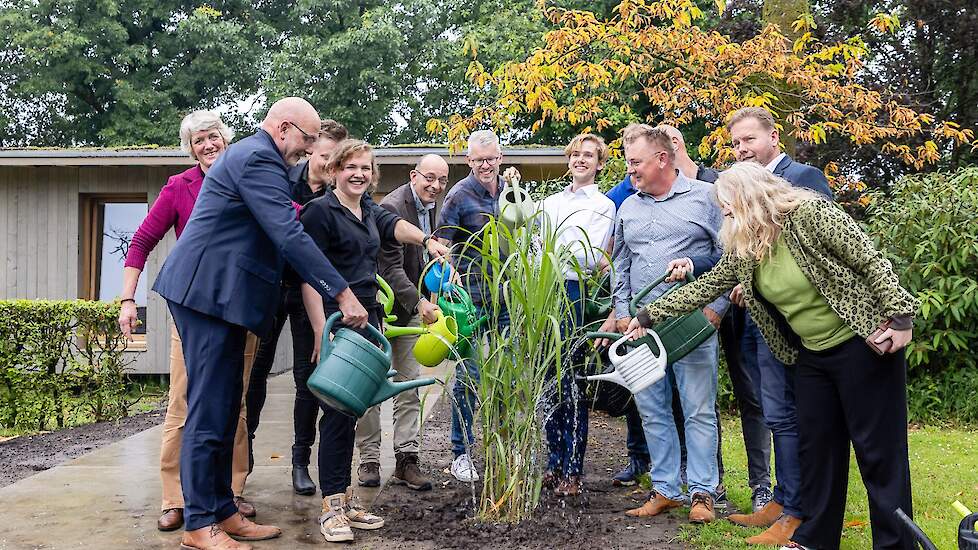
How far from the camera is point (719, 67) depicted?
364 inches

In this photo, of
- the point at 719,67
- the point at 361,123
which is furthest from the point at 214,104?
the point at 719,67

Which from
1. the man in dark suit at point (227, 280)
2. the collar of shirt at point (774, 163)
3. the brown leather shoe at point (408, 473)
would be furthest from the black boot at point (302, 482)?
the collar of shirt at point (774, 163)

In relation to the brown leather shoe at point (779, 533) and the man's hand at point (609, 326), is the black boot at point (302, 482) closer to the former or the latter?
the man's hand at point (609, 326)

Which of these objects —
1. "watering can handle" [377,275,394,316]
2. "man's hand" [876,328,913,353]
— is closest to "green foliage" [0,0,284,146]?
"watering can handle" [377,275,394,316]

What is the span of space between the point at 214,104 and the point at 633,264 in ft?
67.8

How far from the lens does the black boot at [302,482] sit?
14.7 ft

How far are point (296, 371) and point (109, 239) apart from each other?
821 centimetres

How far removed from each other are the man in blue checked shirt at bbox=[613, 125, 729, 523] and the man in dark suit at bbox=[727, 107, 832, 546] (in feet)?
0.73

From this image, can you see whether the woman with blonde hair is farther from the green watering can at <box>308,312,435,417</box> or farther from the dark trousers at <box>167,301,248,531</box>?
the dark trousers at <box>167,301,248,531</box>

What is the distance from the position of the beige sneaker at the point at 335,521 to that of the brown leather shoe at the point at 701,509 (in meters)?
1.50

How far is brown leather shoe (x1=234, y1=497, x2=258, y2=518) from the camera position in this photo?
4.02 meters

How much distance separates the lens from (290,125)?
356cm

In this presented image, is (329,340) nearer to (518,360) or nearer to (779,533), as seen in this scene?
(518,360)

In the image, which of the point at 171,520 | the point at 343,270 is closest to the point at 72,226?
the point at 171,520
